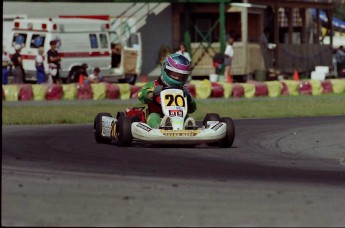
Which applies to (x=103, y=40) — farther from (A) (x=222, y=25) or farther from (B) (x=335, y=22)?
(B) (x=335, y=22)

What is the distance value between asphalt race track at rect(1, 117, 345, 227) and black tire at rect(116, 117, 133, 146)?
0.14 metres

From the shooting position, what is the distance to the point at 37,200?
26.4ft

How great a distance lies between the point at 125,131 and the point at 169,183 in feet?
14.5

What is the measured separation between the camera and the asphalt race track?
7.85m

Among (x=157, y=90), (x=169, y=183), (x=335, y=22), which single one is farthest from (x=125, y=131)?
(x=335, y=22)

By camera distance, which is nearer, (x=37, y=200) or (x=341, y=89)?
(x=37, y=200)

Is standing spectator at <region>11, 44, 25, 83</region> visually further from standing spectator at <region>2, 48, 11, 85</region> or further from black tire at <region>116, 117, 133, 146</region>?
black tire at <region>116, 117, 133, 146</region>

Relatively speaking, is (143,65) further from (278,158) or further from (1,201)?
(1,201)

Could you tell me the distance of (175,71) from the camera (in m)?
14.7

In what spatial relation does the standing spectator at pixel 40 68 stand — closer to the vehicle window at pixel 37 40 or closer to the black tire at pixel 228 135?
the vehicle window at pixel 37 40

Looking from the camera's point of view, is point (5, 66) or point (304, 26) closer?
point (5, 66)

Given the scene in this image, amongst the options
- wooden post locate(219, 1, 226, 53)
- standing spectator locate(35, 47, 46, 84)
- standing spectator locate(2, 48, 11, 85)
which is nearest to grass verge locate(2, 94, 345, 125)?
standing spectator locate(2, 48, 11, 85)

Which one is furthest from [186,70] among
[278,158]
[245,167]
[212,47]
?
[212,47]

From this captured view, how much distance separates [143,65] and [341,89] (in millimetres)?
11346
